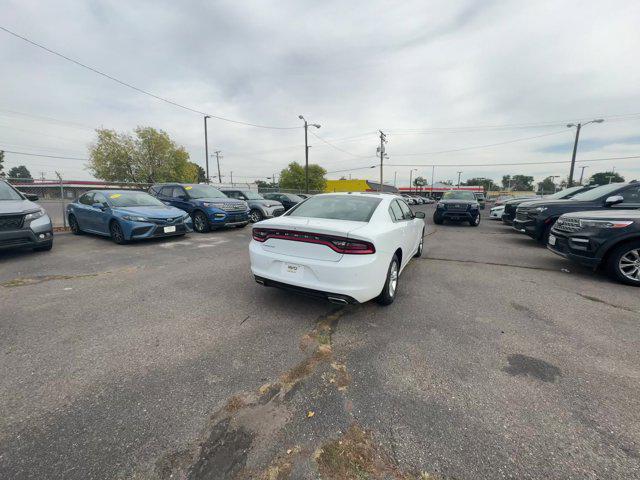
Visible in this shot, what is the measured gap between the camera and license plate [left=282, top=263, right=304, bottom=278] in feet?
10.2

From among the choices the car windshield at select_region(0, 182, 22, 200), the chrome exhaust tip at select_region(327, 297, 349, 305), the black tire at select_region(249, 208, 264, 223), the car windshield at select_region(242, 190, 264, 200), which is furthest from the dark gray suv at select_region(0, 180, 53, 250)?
the car windshield at select_region(242, 190, 264, 200)

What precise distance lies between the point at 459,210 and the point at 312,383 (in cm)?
1222

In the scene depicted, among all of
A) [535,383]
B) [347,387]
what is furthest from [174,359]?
[535,383]

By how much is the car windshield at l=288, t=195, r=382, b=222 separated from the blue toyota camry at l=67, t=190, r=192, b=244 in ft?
16.2

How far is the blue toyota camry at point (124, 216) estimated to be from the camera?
22.8 ft

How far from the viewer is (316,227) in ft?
10.00

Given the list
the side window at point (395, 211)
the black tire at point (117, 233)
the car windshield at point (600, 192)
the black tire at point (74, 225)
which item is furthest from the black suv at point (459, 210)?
the black tire at point (74, 225)

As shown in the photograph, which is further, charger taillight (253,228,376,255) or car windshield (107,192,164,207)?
car windshield (107,192,164,207)

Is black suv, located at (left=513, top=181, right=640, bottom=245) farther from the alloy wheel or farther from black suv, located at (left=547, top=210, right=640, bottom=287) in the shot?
the alloy wheel

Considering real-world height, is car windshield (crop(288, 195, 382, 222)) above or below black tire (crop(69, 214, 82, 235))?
above

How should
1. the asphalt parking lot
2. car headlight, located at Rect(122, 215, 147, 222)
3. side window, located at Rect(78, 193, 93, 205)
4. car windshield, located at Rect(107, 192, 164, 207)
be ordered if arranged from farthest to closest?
side window, located at Rect(78, 193, 93, 205) < car windshield, located at Rect(107, 192, 164, 207) < car headlight, located at Rect(122, 215, 147, 222) < the asphalt parking lot

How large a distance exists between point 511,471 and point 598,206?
24.6 feet

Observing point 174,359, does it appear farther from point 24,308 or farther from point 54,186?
point 54,186

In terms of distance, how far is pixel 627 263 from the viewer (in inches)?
182
